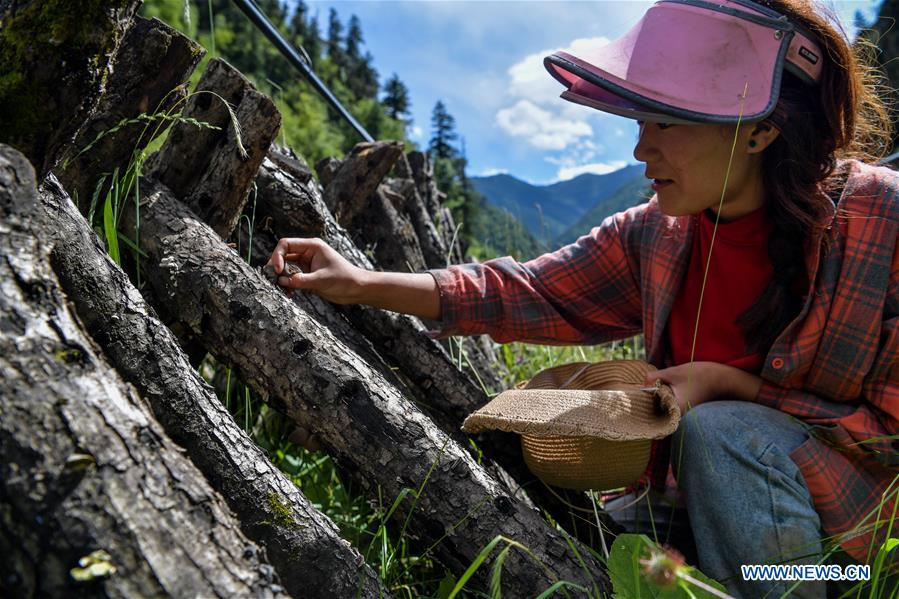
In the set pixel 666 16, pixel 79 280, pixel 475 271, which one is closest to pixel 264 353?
pixel 79 280

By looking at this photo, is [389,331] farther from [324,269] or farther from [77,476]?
[77,476]

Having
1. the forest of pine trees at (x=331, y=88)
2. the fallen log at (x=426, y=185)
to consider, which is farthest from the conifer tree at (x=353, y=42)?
the fallen log at (x=426, y=185)

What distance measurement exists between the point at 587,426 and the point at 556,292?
91 centimetres

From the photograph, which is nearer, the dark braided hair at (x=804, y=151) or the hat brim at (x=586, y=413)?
the hat brim at (x=586, y=413)

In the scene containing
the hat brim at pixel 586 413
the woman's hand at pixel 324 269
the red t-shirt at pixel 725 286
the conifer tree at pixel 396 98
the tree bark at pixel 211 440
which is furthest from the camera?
the conifer tree at pixel 396 98

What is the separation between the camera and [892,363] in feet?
5.53

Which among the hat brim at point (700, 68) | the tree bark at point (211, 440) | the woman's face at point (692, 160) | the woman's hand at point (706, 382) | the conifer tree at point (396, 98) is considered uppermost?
the conifer tree at point (396, 98)

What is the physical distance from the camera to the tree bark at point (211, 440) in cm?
123

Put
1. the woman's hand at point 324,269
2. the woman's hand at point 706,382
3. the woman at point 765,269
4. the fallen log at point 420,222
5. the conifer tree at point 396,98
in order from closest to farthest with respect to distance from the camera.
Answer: the woman at point 765,269 < the woman's hand at point 706,382 < the woman's hand at point 324,269 < the fallen log at point 420,222 < the conifer tree at point 396,98

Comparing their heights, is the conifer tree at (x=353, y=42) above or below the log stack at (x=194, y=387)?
above

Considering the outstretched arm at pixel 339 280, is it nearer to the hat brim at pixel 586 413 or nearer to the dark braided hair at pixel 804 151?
the hat brim at pixel 586 413

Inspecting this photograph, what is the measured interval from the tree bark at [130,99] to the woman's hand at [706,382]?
5.01 feet

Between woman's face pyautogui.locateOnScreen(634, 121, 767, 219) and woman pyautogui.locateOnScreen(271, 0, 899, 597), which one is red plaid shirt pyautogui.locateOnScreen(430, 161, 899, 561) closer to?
woman pyautogui.locateOnScreen(271, 0, 899, 597)

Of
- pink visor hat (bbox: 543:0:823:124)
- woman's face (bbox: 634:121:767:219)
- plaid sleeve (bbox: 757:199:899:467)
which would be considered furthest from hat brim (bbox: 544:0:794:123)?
plaid sleeve (bbox: 757:199:899:467)
